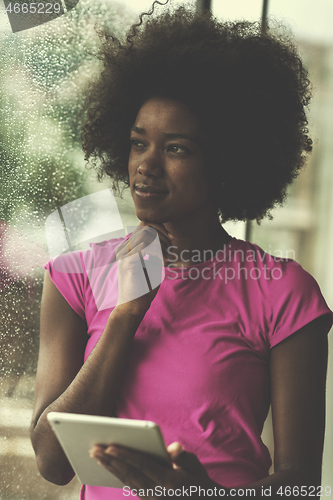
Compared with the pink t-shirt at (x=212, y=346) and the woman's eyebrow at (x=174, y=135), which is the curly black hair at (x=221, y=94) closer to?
the woman's eyebrow at (x=174, y=135)

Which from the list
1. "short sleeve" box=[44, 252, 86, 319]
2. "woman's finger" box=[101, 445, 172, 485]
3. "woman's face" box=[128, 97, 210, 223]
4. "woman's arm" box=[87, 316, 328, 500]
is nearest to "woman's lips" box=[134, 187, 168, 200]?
"woman's face" box=[128, 97, 210, 223]

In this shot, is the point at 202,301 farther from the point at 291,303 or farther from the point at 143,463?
the point at 143,463

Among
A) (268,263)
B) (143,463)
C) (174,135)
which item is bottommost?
(143,463)

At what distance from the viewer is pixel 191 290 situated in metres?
1.05

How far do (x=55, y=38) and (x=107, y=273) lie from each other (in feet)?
2.31

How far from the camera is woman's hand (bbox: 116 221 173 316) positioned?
96 centimetres

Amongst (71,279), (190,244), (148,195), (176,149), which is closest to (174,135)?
(176,149)

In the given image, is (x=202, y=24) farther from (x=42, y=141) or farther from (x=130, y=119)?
(x=42, y=141)

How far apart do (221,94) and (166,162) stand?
0.24 metres

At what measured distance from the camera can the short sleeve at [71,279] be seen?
3.47 feet

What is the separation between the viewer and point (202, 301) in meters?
1.02

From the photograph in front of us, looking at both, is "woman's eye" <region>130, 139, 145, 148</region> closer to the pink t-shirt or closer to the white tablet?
the pink t-shirt

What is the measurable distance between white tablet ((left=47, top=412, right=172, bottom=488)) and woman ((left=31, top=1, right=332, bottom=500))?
137 millimetres

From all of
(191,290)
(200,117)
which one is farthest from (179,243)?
(200,117)
